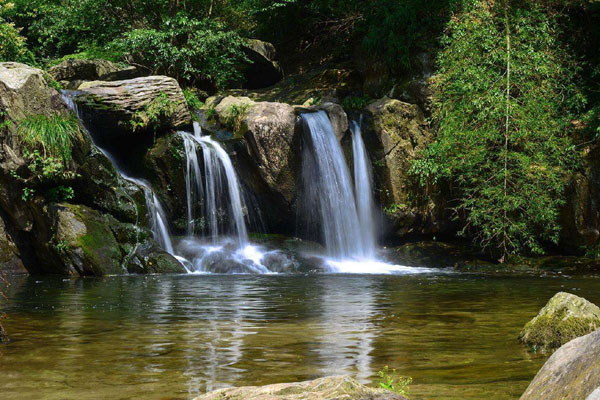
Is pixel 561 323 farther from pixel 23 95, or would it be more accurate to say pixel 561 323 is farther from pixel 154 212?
pixel 23 95

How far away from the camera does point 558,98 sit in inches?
669

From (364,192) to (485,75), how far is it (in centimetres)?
435

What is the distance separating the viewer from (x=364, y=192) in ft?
58.9

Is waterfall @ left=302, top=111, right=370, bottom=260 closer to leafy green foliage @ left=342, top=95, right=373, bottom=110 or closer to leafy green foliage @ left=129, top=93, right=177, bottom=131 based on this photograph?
leafy green foliage @ left=342, top=95, right=373, bottom=110

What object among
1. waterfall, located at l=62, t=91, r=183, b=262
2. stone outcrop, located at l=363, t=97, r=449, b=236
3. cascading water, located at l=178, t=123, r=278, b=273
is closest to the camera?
waterfall, located at l=62, t=91, r=183, b=262

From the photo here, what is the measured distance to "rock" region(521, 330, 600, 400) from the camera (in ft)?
7.61

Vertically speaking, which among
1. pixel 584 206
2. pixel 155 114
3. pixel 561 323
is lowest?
pixel 561 323

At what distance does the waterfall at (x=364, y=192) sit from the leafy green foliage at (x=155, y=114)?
5073 millimetres

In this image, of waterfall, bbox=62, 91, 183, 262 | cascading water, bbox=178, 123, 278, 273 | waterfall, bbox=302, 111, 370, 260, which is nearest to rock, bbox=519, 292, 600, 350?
waterfall, bbox=62, 91, 183, 262

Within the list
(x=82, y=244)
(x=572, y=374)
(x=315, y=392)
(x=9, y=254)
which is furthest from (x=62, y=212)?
(x=572, y=374)

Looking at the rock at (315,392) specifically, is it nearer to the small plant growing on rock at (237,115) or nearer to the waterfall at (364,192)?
the small plant growing on rock at (237,115)

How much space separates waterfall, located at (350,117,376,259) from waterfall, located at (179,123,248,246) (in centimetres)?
326

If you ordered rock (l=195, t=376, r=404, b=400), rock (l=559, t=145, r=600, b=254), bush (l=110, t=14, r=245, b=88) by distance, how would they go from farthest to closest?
bush (l=110, t=14, r=245, b=88) → rock (l=559, t=145, r=600, b=254) → rock (l=195, t=376, r=404, b=400)

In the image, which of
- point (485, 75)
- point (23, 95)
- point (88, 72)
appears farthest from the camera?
point (88, 72)
